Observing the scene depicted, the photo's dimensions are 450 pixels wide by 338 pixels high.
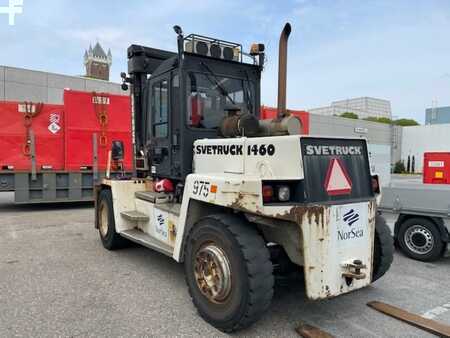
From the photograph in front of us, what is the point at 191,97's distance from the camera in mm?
4453

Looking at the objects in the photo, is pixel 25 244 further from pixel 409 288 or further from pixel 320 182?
pixel 409 288

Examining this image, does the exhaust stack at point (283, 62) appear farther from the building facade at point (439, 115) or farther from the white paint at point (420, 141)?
the building facade at point (439, 115)

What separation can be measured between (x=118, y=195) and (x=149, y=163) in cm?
70

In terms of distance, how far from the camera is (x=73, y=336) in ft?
10.3

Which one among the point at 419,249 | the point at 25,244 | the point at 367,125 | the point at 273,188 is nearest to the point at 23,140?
the point at 25,244

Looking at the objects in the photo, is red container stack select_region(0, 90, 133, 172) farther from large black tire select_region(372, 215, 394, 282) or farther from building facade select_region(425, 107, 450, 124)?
building facade select_region(425, 107, 450, 124)

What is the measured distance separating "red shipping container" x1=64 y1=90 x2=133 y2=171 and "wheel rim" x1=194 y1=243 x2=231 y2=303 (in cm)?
768

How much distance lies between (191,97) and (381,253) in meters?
2.81

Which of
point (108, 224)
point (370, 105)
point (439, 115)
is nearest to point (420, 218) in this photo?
point (108, 224)

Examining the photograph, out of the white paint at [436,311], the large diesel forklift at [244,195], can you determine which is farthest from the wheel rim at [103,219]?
the white paint at [436,311]

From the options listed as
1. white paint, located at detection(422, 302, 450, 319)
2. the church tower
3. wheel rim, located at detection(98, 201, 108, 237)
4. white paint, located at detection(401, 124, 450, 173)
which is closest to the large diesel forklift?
white paint, located at detection(422, 302, 450, 319)

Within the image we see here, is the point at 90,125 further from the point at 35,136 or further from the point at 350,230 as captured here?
the point at 350,230

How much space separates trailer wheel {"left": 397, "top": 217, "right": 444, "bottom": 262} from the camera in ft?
17.4

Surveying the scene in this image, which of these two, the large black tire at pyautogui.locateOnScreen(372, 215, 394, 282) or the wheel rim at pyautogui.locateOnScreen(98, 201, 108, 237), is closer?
the large black tire at pyautogui.locateOnScreen(372, 215, 394, 282)
